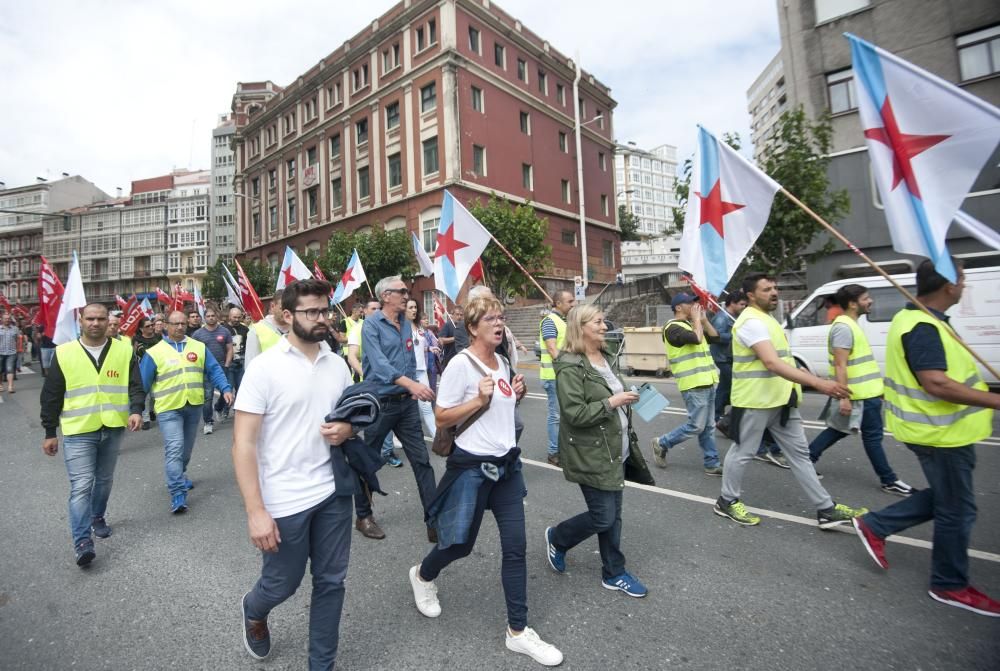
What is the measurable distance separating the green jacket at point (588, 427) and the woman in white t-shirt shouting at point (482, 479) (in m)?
0.32

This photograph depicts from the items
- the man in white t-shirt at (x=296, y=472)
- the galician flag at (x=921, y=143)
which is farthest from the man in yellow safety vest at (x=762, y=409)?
the man in white t-shirt at (x=296, y=472)

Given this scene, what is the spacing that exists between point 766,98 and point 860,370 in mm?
70257

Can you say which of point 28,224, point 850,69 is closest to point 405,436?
point 850,69

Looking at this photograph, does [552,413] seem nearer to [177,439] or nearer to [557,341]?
[557,341]

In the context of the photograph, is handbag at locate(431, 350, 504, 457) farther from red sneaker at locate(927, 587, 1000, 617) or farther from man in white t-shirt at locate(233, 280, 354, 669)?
red sneaker at locate(927, 587, 1000, 617)

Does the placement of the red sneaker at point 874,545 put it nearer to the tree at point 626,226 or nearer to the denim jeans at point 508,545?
the denim jeans at point 508,545

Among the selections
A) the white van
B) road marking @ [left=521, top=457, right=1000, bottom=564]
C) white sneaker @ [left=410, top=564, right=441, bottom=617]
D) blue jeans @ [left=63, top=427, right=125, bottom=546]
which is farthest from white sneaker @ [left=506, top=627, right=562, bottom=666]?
the white van

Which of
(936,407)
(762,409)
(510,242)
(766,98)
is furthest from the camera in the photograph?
(766,98)

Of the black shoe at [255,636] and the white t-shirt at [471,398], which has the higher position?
the white t-shirt at [471,398]

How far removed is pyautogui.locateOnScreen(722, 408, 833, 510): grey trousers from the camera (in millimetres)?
3730

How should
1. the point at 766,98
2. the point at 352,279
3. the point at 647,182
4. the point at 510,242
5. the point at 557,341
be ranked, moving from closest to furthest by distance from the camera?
1. the point at 557,341
2. the point at 352,279
3. the point at 510,242
4. the point at 766,98
5. the point at 647,182

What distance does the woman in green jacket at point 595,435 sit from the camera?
2773 mm

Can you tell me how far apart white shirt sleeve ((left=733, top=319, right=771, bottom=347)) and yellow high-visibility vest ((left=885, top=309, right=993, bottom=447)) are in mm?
808

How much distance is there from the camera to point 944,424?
2719 millimetres
